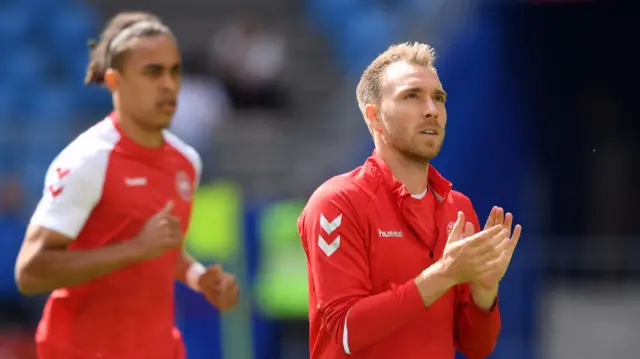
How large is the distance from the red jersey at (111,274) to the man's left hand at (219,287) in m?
0.20

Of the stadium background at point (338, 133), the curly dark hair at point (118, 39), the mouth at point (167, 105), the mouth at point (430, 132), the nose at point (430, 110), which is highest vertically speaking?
the curly dark hair at point (118, 39)

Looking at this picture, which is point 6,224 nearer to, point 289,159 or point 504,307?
point 289,159

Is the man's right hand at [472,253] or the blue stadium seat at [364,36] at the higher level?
the blue stadium seat at [364,36]

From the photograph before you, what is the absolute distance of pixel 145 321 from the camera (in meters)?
5.26

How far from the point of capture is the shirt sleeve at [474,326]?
432 centimetres

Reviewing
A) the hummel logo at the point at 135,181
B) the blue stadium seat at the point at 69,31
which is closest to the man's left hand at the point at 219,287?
the hummel logo at the point at 135,181

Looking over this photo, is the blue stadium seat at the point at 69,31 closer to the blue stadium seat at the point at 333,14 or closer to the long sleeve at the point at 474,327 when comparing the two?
the blue stadium seat at the point at 333,14

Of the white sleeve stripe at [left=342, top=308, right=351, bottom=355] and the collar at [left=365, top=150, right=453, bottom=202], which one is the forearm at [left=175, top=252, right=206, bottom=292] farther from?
the white sleeve stripe at [left=342, top=308, right=351, bottom=355]

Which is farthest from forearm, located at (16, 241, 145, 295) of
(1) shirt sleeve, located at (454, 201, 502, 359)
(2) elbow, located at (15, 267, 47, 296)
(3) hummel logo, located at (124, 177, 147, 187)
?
(1) shirt sleeve, located at (454, 201, 502, 359)

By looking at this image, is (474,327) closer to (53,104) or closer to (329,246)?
(329,246)

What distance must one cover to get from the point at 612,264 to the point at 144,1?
6571 millimetres

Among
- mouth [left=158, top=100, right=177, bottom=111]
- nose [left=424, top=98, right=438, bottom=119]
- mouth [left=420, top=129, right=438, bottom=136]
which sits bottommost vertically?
mouth [left=158, top=100, right=177, bottom=111]

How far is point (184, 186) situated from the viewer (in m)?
5.62

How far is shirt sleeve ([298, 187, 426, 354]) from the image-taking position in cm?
397
